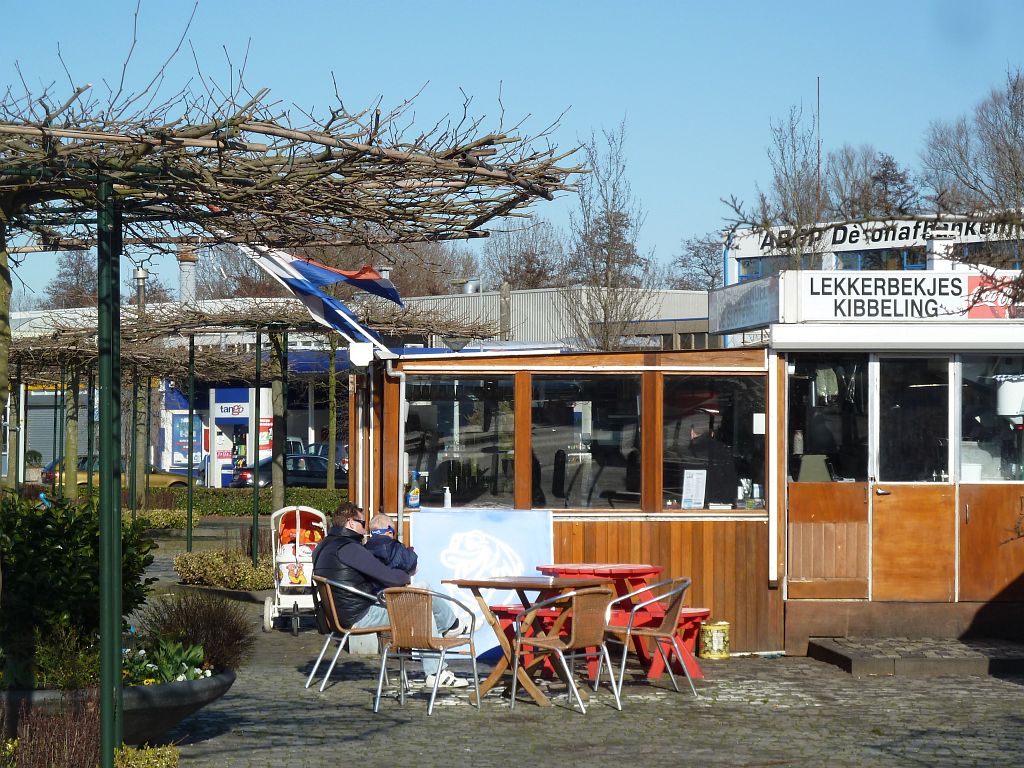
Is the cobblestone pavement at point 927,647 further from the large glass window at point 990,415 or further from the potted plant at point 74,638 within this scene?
the potted plant at point 74,638

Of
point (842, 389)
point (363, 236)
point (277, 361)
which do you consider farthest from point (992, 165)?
point (363, 236)

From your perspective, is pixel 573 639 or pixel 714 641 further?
pixel 714 641

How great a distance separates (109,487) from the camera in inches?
226

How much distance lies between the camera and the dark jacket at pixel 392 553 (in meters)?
10.3

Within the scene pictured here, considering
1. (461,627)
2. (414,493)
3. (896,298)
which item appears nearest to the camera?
(461,627)

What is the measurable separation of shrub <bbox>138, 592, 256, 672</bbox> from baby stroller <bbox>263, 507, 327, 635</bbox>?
2770mm

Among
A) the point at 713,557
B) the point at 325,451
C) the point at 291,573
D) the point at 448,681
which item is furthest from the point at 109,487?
the point at 325,451

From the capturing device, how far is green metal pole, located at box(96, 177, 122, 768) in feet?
18.8

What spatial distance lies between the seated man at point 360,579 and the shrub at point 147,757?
3165 mm

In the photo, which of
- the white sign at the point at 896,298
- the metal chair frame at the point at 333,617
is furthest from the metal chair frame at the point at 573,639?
the white sign at the point at 896,298

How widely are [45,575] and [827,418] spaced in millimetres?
7278

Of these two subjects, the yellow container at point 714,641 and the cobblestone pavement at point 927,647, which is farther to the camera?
the yellow container at point 714,641

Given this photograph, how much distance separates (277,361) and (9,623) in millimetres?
13704

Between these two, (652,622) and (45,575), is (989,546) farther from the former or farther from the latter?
(45,575)
